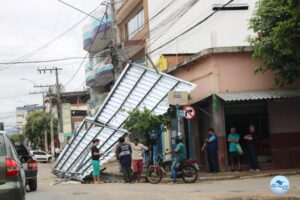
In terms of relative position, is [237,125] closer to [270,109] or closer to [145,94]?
[270,109]

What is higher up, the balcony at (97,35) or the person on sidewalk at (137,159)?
the balcony at (97,35)

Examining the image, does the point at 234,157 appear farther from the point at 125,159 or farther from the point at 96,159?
the point at 96,159

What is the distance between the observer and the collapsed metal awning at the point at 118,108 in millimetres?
22516

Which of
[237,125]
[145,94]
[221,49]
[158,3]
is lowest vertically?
[237,125]

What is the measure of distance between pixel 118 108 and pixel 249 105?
541 cm

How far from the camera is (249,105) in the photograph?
22.4m

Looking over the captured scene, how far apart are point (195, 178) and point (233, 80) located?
16.2 feet

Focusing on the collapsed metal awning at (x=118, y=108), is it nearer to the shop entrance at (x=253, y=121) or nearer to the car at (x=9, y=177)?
the shop entrance at (x=253, y=121)

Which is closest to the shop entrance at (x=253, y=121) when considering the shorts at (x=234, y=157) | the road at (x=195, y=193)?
the shorts at (x=234, y=157)

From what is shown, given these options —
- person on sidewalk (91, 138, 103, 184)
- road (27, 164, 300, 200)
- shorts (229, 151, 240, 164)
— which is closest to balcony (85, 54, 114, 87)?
person on sidewalk (91, 138, 103, 184)

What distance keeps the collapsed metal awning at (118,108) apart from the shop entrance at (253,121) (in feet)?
7.00

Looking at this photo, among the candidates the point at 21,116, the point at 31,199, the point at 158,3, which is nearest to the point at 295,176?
the point at 31,199

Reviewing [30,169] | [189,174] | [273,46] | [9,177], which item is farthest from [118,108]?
[9,177]

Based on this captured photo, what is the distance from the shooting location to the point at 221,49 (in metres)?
21.7
